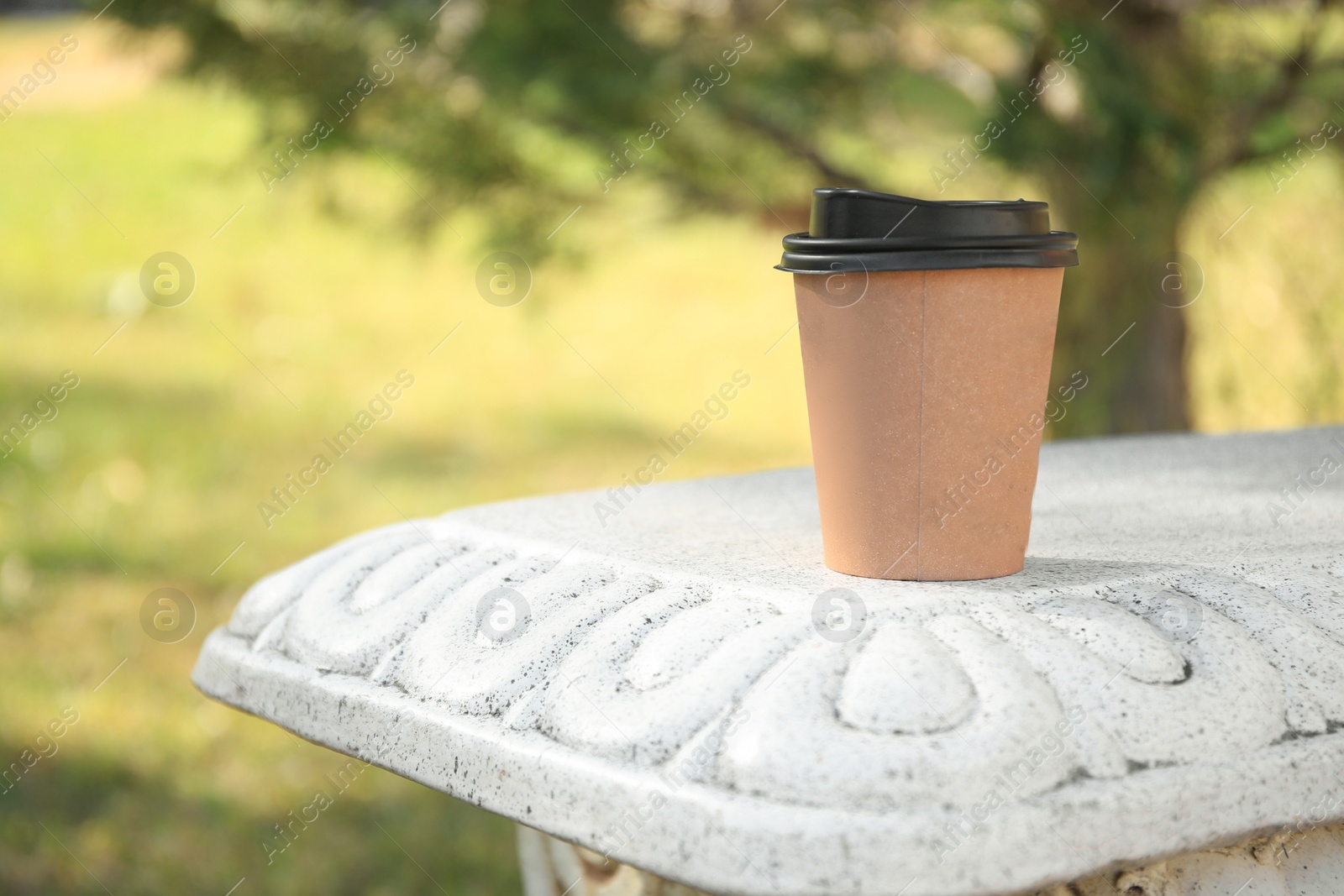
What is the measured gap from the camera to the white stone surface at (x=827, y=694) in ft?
2.43

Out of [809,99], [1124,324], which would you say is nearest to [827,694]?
[809,99]

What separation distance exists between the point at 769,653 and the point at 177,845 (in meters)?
2.06

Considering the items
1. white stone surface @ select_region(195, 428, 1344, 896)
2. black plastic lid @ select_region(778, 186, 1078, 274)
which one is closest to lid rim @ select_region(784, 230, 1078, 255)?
black plastic lid @ select_region(778, 186, 1078, 274)

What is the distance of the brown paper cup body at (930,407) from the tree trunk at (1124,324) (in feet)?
5.17

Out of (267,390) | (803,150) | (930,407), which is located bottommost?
(930,407)

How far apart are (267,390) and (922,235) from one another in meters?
4.69

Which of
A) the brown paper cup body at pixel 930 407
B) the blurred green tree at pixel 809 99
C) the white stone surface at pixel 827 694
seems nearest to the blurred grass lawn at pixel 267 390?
the blurred green tree at pixel 809 99

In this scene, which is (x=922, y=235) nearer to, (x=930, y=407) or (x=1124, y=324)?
(x=930, y=407)

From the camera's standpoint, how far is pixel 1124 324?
2.67 metres

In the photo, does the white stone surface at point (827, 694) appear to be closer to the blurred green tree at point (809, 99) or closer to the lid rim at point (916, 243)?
the lid rim at point (916, 243)

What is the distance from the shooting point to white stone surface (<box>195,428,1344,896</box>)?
29.2 inches

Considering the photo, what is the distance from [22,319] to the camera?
555cm

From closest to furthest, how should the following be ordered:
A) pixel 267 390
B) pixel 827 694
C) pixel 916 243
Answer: pixel 827 694
pixel 916 243
pixel 267 390

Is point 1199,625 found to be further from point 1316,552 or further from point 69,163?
point 69,163
